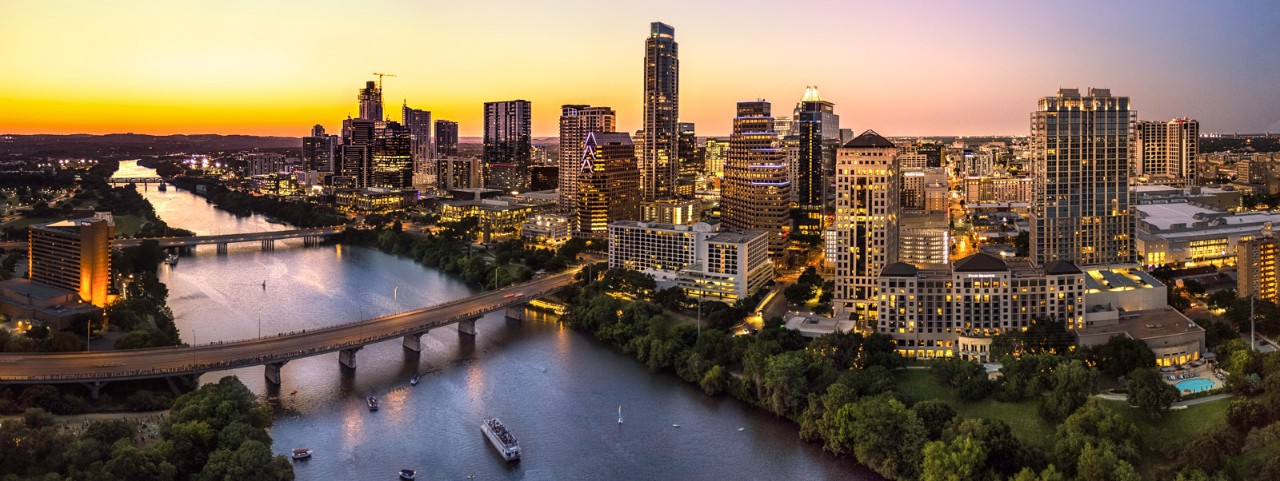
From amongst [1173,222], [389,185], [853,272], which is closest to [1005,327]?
[853,272]

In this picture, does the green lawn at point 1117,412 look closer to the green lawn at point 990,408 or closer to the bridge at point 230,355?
the green lawn at point 990,408

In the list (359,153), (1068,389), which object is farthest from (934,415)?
(359,153)

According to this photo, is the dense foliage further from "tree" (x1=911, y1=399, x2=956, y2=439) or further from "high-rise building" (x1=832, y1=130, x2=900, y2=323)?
"high-rise building" (x1=832, y1=130, x2=900, y2=323)

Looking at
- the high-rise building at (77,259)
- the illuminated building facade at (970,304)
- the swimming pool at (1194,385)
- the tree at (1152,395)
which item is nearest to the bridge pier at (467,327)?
the high-rise building at (77,259)

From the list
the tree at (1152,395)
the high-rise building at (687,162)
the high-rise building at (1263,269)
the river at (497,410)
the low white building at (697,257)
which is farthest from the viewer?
the high-rise building at (687,162)

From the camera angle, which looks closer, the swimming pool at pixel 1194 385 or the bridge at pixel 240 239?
the swimming pool at pixel 1194 385

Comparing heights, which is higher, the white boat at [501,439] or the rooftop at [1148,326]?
the rooftop at [1148,326]

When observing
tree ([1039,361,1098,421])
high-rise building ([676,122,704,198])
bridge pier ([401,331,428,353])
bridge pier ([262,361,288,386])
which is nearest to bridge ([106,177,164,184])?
high-rise building ([676,122,704,198])
